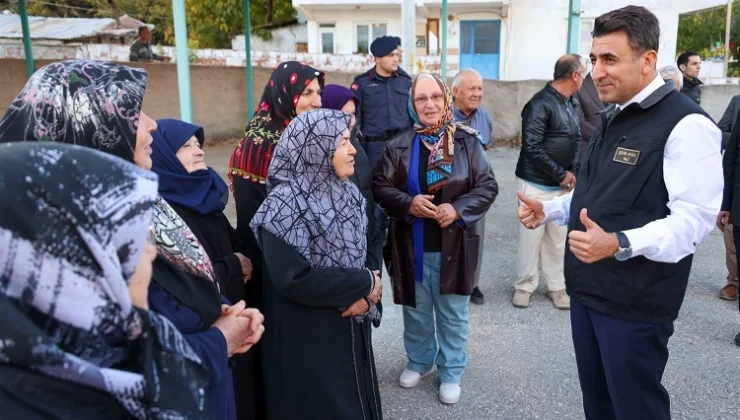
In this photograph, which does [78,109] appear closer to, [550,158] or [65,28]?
[550,158]

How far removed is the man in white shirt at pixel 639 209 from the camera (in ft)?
5.85

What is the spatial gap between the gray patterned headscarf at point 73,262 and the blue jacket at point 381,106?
14.2ft

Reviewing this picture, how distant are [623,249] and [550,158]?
7.44ft

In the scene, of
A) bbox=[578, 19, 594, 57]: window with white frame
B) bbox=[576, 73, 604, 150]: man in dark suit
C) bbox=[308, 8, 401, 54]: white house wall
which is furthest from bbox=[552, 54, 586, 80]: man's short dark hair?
bbox=[308, 8, 401, 54]: white house wall

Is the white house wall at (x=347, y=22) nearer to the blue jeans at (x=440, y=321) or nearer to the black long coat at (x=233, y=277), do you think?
the blue jeans at (x=440, y=321)

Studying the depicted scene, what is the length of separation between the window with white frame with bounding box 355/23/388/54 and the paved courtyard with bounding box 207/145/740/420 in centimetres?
1588

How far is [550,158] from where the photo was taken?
393 cm

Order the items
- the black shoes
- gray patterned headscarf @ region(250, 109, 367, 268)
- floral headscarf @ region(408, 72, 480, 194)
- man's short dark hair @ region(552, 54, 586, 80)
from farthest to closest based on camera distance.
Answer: the black shoes
man's short dark hair @ region(552, 54, 586, 80)
floral headscarf @ region(408, 72, 480, 194)
gray patterned headscarf @ region(250, 109, 367, 268)

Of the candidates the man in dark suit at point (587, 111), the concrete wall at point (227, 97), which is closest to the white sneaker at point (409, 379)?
the man in dark suit at point (587, 111)

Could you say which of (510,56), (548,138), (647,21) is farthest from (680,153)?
(510,56)

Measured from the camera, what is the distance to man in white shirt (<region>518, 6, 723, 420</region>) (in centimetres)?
178

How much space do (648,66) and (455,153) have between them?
1081mm

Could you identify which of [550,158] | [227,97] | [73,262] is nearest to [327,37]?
[227,97]

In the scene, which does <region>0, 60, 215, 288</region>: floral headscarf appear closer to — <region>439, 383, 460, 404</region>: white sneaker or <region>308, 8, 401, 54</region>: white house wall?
<region>439, 383, 460, 404</region>: white sneaker
